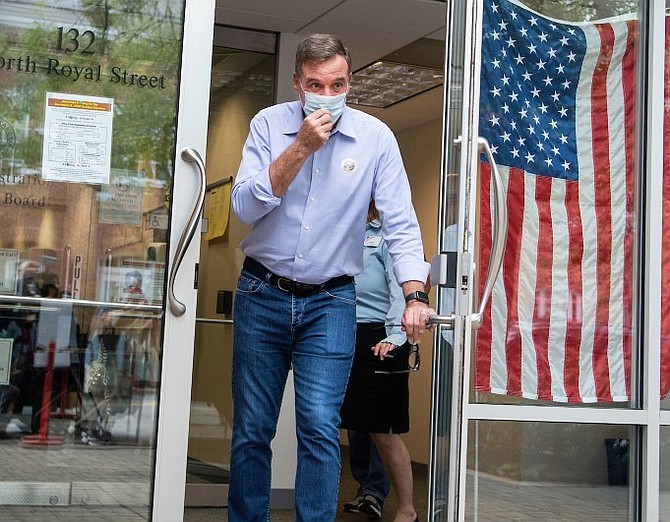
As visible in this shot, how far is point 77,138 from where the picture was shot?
12.3ft

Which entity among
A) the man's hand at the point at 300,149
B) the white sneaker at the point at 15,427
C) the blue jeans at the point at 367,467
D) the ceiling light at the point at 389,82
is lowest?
the blue jeans at the point at 367,467

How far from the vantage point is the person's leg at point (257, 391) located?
3.55 m

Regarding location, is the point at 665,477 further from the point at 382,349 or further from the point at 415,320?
the point at 415,320

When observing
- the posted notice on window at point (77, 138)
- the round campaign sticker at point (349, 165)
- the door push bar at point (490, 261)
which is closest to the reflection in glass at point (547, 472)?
the door push bar at point (490, 261)

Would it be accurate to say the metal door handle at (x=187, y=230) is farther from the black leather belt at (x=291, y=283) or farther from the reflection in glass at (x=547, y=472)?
the reflection in glass at (x=547, y=472)

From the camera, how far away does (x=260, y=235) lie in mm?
3629

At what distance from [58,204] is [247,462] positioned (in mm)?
1052

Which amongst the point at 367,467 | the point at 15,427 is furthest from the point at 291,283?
the point at 367,467

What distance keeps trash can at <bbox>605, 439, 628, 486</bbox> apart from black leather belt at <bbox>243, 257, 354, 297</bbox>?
1585 mm

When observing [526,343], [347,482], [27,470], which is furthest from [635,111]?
[347,482]

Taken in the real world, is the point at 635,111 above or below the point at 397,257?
above

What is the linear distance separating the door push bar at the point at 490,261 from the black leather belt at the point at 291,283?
336mm

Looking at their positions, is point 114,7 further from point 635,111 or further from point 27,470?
point 635,111

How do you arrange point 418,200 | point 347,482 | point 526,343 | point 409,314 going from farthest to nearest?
point 418,200
point 347,482
point 526,343
point 409,314
